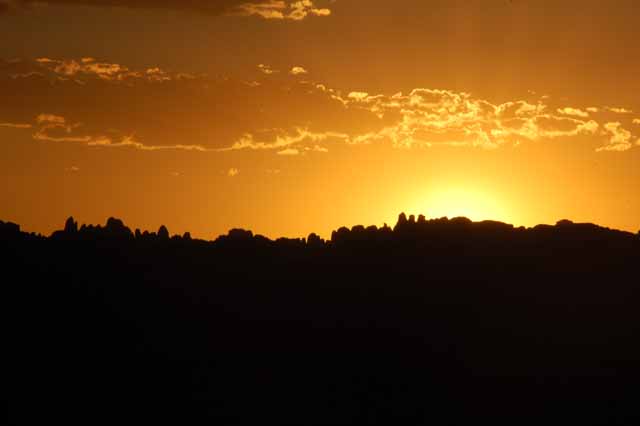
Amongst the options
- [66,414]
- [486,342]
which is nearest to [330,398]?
[486,342]

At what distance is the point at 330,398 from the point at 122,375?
40833mm

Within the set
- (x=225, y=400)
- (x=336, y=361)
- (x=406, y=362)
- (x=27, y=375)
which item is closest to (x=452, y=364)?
(x=406, y=362)

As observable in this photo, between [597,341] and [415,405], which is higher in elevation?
[597,341]

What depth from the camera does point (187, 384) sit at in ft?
641

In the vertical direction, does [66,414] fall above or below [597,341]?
below

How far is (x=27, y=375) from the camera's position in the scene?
194500 mm

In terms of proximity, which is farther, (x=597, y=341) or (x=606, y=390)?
(x=597, y=341)

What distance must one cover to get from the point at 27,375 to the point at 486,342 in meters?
89.2

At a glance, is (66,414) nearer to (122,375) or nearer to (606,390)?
(122,375)

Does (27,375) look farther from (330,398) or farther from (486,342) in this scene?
(486,342)

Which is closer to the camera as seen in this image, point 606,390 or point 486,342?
point 606,390

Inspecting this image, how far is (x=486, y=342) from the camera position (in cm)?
19912

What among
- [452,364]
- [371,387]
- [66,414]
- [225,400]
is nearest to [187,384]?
[225,400]

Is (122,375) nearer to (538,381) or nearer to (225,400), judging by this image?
(225,400)
